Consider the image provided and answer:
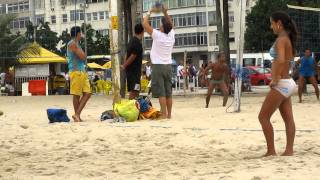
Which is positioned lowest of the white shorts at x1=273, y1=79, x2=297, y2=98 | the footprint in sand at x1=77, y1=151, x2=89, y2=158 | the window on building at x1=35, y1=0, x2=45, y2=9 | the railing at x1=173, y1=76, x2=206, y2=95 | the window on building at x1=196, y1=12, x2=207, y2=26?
the railing at x1=173, y1=76, x2=206, y2=95

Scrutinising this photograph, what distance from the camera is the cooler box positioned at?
30.8m

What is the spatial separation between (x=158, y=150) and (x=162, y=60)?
3.46m

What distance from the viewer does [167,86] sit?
11.0 meters

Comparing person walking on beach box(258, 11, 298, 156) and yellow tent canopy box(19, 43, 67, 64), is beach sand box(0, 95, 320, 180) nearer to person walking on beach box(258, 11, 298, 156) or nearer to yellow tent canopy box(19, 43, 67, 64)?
person walking on beach box(258, 11, 298, 156)

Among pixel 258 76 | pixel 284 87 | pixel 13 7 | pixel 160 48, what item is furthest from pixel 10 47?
pixel 13 7

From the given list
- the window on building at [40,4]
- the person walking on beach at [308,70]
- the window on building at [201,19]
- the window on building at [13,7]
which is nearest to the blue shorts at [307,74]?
the person walking on beach at [308,70]

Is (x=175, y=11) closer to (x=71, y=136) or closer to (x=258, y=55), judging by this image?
(x=258, y=55)

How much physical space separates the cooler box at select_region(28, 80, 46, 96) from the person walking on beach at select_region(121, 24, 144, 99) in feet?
65.8

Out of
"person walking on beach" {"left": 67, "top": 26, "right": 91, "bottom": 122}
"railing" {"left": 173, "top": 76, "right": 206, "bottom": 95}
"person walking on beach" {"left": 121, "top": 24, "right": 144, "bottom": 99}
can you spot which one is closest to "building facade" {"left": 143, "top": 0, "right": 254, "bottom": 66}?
"railing" {"left": 173, "top": 76, "right": 206, "bottom": 95}

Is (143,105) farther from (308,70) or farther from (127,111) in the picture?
(308,70)

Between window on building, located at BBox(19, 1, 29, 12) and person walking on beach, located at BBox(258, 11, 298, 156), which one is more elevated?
window on building, located at BBox(19, 1, 29, 12)

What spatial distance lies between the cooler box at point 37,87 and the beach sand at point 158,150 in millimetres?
20396

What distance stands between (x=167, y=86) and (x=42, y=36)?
59.1 m

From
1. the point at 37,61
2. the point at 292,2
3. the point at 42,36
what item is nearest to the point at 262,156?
the point at 37,61
